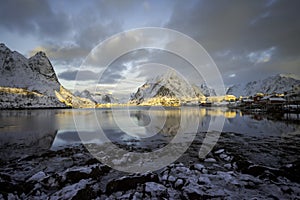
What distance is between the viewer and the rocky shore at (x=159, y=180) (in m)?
5.98

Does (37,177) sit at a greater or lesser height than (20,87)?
lesser

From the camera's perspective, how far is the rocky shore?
235 inches

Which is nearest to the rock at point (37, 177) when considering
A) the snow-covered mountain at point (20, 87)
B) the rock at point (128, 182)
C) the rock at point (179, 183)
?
the rock at point (128, 182)

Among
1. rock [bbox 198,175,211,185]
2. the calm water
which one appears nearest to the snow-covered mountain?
the calm water

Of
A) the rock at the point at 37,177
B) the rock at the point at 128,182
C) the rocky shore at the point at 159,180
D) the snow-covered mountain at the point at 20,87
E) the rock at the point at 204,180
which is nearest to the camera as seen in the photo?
the rocky shore at the point at 159,180

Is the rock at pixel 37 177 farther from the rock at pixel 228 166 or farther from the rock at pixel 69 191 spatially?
the rock at pixel 228 166

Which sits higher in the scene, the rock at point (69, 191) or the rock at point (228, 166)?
the rock at point (69, 191)

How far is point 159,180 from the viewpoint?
7117 millimetres

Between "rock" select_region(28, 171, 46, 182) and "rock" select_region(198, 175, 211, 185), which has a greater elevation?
"rock" select_region(28, 171, 46, 182)

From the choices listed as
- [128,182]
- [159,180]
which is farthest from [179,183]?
[128,182]

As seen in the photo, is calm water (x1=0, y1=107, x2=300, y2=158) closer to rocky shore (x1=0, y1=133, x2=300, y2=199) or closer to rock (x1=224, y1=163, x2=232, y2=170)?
rocky shore (x1=0, y1=133, x2=300, y2=199)

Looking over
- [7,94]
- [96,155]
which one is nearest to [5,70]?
[7,94]

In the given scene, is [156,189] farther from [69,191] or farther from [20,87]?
[20,87]

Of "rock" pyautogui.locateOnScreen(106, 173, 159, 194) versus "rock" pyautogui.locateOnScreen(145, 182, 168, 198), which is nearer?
"rock" pyautogui.locateOnScreen(145, 182, 168, 198)
